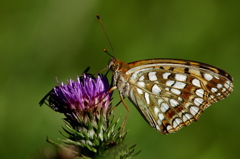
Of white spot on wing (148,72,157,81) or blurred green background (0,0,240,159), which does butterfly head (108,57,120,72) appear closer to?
white spot on wing (148,72,157,81)

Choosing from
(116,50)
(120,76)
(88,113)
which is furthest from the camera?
(116,50)

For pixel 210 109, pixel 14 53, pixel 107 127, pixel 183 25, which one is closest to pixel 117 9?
pixel 183 25

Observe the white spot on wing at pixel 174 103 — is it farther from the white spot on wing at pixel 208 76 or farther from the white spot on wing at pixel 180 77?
the white spot on wing at pixel 208 76

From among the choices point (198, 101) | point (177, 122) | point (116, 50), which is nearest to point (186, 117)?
point (177, 122)

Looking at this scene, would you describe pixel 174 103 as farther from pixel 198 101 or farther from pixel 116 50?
pixel 116 50

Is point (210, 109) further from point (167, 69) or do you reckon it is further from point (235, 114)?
point (167, 69)

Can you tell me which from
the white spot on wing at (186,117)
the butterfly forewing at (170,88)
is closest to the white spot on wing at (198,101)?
the butterfly forewing at (170,88)
